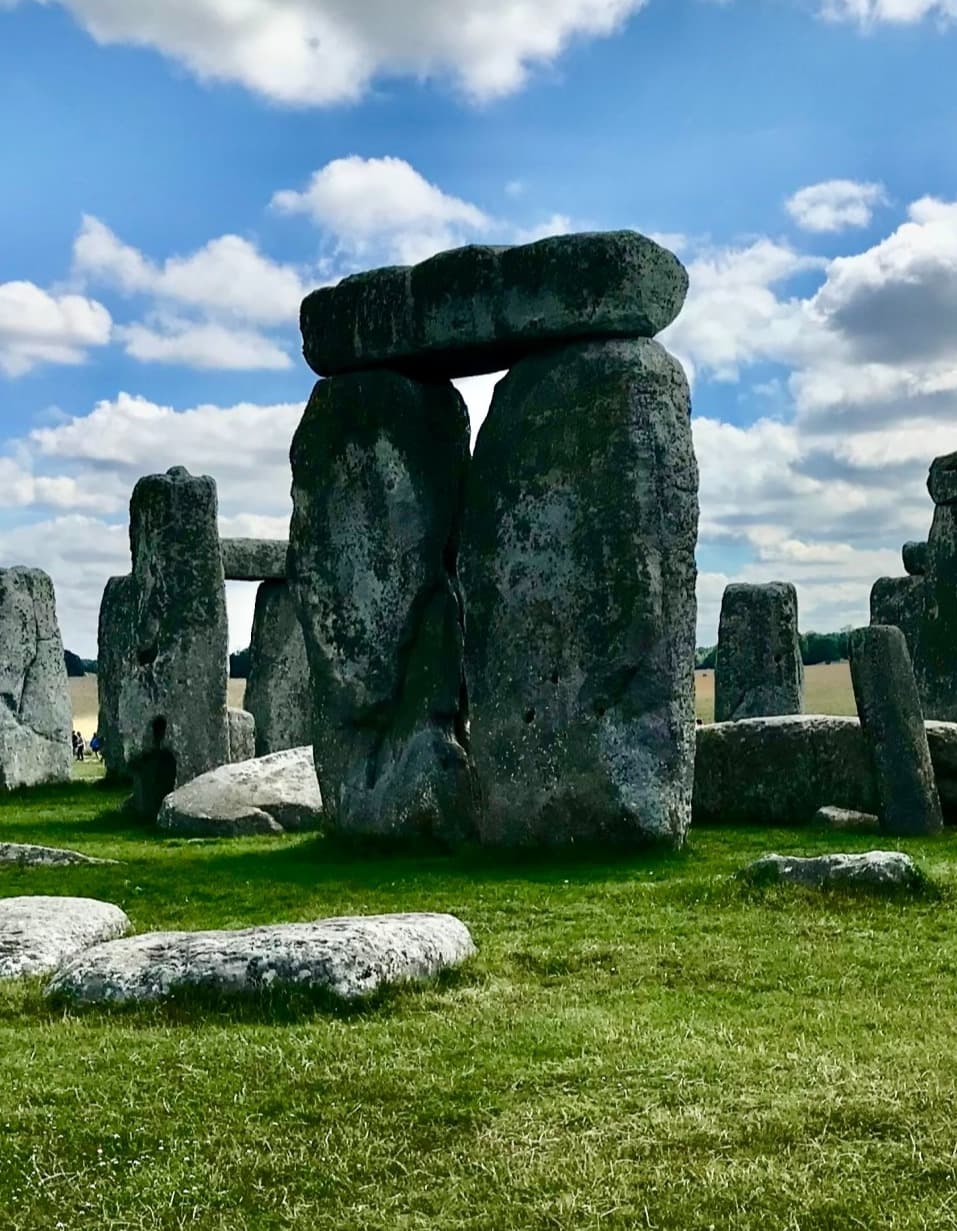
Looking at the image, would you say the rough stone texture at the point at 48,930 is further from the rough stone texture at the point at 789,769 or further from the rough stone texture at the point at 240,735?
the rough stone texture at the point at 240,735

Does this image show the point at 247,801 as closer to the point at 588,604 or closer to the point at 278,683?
the point at 588,604

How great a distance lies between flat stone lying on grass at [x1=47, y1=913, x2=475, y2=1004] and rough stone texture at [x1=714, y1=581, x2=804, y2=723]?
17284 mm

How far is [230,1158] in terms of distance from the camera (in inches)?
219

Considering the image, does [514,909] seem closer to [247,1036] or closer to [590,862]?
[590,862]

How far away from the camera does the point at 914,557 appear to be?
94.0 feet

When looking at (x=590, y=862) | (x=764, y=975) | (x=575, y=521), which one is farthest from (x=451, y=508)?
(x=764, y=975)

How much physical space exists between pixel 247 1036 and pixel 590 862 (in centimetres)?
608

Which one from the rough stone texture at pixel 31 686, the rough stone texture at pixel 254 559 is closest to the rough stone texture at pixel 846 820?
the rough stone texture at pixel 31 686

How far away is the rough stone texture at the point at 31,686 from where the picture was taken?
23.0 meters

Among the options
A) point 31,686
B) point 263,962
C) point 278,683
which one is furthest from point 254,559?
point 263,962

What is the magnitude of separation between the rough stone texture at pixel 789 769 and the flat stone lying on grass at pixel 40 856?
5.61 meters

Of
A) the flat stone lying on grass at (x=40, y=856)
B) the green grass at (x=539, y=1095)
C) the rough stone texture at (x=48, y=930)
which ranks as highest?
the flat stone lying on grass at (x=40, y=856)

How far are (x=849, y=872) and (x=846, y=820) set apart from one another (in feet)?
14.7

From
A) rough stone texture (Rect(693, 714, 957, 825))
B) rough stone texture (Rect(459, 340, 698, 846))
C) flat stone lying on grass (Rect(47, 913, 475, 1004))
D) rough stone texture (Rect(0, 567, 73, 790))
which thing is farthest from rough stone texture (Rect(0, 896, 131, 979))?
rough stone texture (Rect(0, 567, 73, 790))
